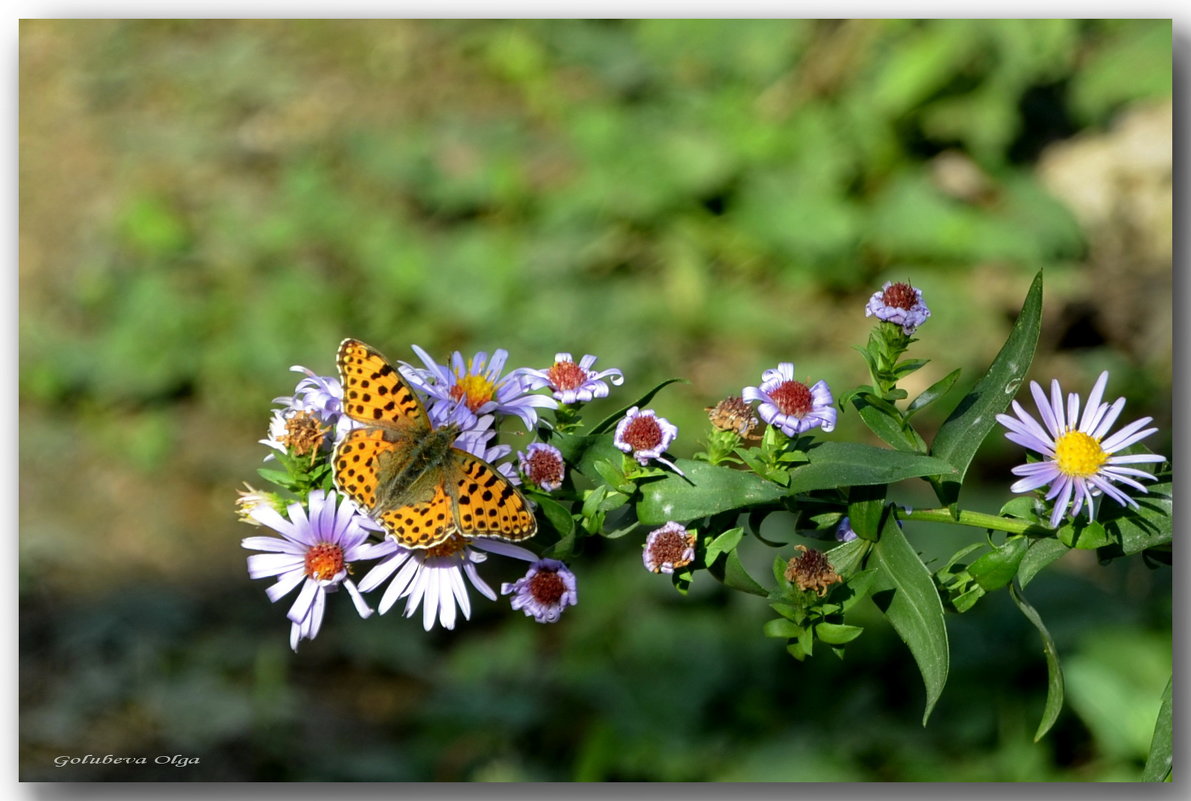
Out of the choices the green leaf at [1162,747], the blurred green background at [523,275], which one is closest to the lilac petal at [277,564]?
the green leaf at [1162,747]

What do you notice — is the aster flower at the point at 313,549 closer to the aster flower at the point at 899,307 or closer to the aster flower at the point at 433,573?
the aster flower at the point at 433,573

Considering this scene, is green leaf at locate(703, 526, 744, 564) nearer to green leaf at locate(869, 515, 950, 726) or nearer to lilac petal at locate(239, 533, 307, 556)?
green leaf at locate(869, 515, 950, 726)

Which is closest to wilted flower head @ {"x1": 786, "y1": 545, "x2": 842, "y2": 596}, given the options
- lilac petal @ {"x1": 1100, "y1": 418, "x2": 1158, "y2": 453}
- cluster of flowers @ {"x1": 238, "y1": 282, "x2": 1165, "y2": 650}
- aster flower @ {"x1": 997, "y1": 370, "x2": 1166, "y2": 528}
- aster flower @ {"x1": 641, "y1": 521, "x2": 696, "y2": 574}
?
cluster of flowers @ {"x1": 238, "y1": 282, "x2": 1165, "y2": 650}

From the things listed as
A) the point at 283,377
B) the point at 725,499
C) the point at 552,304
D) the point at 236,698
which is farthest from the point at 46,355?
the point at 725,499

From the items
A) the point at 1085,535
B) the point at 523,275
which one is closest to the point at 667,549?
the point at 1085,535

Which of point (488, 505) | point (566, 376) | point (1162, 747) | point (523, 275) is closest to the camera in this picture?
point (488, 505)

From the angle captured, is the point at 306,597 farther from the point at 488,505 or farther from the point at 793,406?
the point at 793,406

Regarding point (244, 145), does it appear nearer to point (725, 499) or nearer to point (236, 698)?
point (236, 698)
